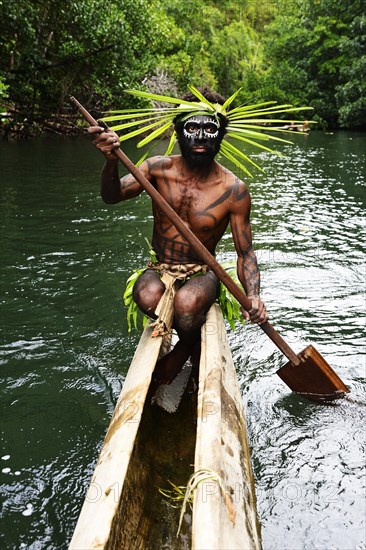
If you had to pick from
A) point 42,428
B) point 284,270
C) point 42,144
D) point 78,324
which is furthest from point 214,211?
point 42,144

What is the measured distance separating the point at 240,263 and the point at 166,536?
5.42 feet

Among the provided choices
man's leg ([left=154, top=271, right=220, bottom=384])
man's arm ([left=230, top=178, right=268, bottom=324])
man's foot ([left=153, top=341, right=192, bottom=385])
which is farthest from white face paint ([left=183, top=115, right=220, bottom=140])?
man's foot ([left=153, top=341, right=192, bottom=385])

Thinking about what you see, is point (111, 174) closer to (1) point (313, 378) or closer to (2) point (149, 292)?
(2) point (149, 292)

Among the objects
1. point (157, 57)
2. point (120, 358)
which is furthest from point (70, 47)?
point (120, 358)

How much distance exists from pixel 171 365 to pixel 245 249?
2.89 ft

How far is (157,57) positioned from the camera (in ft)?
75.8

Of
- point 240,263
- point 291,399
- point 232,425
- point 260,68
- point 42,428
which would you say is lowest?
point 291,399

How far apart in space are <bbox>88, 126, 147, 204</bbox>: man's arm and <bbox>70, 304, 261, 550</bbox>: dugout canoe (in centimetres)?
86

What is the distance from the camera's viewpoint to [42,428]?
10.8 ft

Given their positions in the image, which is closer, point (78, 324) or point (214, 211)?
point (214, 211)

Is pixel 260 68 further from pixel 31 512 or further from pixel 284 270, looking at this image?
pixel 31 512

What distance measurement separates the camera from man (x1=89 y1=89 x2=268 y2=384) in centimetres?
300

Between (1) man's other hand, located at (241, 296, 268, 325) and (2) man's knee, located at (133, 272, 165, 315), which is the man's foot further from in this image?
(1) man's other hand, located at (241, 296, 268, 325)

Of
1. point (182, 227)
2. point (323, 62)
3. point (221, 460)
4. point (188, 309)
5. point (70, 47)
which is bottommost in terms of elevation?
point (221, 460)
